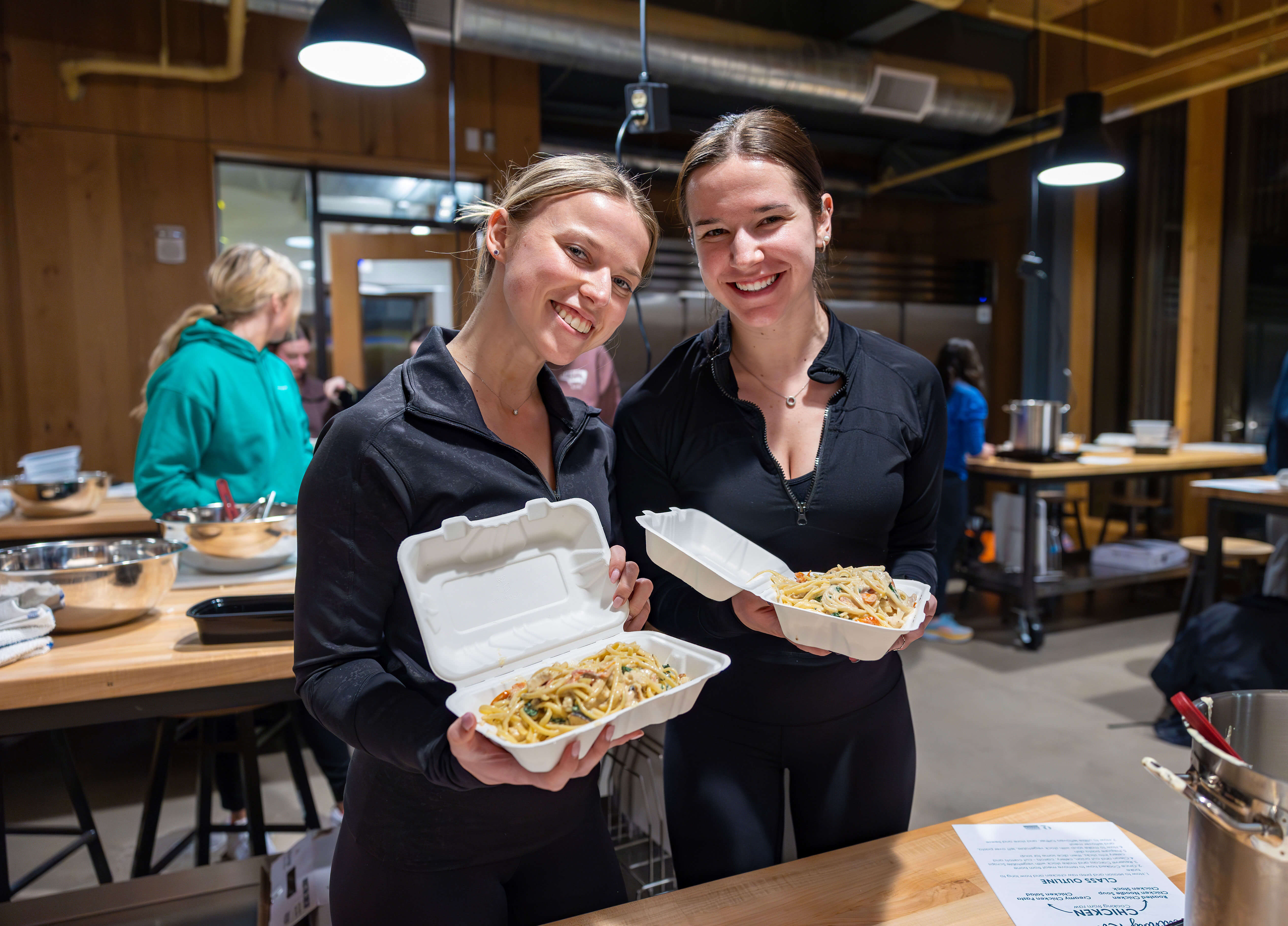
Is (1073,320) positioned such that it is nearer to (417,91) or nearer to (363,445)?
(417,91)

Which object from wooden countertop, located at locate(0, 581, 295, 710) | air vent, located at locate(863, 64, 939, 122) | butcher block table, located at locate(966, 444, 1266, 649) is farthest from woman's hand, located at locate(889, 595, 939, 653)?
air vent, located at locate(863, 64, 939, 122)

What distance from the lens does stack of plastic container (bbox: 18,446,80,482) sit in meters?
3.52

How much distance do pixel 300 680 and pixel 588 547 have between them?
0.42 meters

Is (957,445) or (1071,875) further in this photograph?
(957,445)

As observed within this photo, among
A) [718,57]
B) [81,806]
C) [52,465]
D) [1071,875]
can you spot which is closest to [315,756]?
[81,806]

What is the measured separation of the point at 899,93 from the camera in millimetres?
5891

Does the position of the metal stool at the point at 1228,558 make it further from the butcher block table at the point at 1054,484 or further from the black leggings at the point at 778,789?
the black leggings at the point at 778,789

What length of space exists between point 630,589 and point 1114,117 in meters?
7.12

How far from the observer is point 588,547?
3.80 feet

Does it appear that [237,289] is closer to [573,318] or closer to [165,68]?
[573,318]

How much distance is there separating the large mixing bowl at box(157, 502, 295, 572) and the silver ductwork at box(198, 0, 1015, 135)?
3.51 m

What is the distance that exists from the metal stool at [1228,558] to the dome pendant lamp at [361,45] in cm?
432

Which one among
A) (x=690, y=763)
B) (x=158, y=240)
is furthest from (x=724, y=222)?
(x=158, y=240)

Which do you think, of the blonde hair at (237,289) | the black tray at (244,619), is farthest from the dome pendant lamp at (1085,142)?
the black tray at (244,619)
